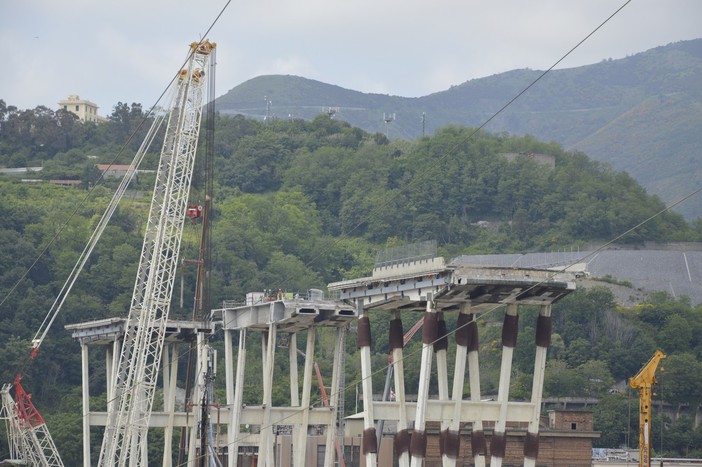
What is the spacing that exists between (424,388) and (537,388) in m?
6.52

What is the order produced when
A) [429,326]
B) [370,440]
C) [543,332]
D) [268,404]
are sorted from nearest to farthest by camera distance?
[429,326], [543,332], [370,440], [268,404]

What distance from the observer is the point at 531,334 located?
188 meters

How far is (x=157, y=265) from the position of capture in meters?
116

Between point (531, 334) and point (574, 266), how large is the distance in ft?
338

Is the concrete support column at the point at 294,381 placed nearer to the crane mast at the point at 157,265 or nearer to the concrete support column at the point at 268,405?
the concrete support column at the point at 268,405

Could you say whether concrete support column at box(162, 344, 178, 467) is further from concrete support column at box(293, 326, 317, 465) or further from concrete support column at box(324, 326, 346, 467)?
concrete support column at box(324, 326, 346, 467)

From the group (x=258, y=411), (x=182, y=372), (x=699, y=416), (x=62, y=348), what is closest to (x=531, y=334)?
(x=699, y=416)

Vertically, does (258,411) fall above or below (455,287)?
below

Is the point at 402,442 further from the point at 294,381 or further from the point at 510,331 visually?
the point at 294,381

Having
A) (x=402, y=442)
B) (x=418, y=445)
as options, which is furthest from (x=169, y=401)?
(x=418, y=445)

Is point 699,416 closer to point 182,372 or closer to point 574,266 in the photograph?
point 182,372

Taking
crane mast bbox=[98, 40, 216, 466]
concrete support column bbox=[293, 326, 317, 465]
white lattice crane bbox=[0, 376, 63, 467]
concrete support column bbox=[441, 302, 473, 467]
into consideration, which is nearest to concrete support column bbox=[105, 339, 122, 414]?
crane mast bbox=[98, 40, 216, 466]

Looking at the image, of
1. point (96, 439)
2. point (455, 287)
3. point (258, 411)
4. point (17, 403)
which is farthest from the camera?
point (96, 439)

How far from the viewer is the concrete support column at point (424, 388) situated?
86.6 m
